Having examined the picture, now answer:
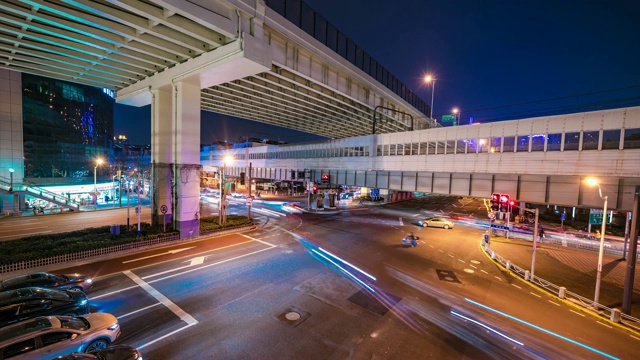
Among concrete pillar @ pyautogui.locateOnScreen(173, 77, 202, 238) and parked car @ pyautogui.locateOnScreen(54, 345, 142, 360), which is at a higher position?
concrete pillar @ pyautogui.locateOnScreen(173, 77, 202, 238)

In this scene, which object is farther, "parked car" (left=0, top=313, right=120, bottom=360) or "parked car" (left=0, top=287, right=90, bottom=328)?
"parked car" (left=0, top=287, right=90, bottom=328)

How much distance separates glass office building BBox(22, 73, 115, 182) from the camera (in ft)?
130

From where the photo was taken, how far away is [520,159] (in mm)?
16609

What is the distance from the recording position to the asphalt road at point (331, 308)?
852cm

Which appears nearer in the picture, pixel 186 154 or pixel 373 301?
pixel 373 301

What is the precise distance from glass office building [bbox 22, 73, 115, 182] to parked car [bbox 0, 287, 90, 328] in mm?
46886

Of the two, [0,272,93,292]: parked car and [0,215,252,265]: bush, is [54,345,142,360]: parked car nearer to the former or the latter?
[0,272,93,292]: parked car

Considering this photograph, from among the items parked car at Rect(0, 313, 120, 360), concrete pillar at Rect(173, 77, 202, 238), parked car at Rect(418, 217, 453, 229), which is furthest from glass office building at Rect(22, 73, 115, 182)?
parked car at Rect(418, 217, 453, 229)

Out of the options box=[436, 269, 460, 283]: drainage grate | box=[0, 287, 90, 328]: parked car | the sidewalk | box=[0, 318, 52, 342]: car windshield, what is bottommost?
the sidewalk

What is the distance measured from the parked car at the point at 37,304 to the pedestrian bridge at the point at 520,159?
892 inches

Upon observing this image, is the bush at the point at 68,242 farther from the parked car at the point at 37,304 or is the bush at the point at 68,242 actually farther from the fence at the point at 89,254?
the parked car at the point at 37,304

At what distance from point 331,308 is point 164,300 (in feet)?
25.0

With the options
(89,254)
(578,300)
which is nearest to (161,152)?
(89,254)

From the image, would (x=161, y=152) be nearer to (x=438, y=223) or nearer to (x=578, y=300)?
(x=438, y=223)
